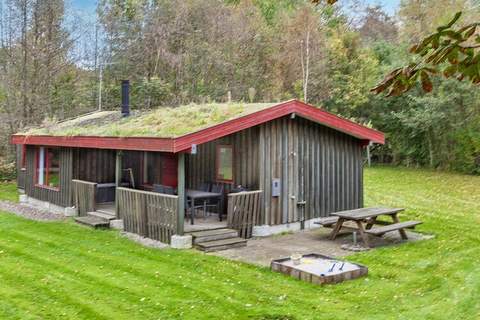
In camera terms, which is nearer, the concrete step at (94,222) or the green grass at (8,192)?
the concrete step at (94,222)

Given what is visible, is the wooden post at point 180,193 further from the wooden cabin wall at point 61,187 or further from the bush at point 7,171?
the bush at point 7,171

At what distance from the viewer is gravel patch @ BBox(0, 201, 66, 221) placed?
43.5 ft

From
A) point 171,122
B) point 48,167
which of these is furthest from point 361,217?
point 48,167

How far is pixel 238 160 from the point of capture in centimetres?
1151

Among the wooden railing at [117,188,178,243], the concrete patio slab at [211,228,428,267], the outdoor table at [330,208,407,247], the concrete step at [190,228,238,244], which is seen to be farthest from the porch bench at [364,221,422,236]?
the wooden railing at [117,188,178,243]

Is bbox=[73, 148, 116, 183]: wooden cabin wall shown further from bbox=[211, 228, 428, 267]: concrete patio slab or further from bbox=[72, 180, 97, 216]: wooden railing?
bbox=[211, 228, 428, 267]: concrete patio slab

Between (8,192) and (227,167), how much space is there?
10.7 meters

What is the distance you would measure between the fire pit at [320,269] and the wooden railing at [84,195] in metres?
6.12

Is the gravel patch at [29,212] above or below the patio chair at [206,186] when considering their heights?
below

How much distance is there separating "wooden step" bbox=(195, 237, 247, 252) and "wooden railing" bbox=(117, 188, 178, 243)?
0.62 meters

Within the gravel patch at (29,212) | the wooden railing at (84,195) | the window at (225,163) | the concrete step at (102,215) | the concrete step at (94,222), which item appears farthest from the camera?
the gravel patch at (29,212)

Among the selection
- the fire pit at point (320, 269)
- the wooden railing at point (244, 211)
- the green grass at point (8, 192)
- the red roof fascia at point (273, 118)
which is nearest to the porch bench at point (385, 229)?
the fire pit at point (320, 269)

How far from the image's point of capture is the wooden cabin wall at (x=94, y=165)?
45.2ft

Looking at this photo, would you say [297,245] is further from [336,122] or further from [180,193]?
[336,122]
